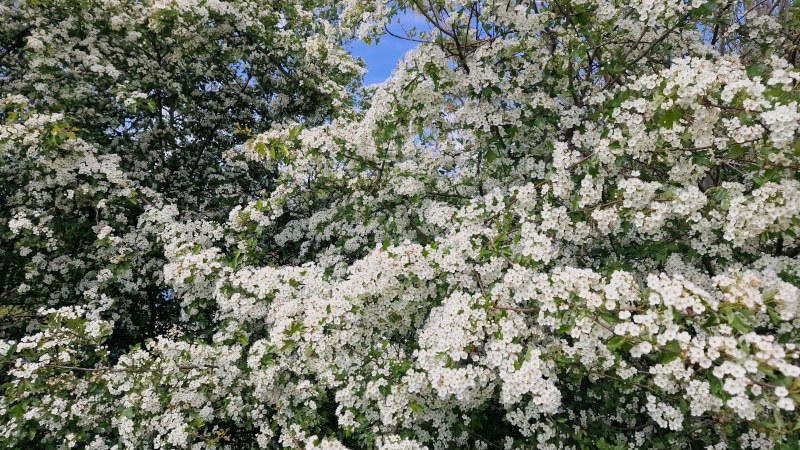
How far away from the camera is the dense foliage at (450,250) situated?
2.89 metres

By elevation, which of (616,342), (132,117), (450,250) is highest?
(132,117)

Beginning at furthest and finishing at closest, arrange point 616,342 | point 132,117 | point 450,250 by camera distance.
Answer: point 132,117
point 450,250
point 616,342

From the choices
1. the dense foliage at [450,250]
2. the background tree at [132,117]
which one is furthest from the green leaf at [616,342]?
the background tree at [132,117]

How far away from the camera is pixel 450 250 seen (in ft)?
12.0

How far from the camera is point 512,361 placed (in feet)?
9.66

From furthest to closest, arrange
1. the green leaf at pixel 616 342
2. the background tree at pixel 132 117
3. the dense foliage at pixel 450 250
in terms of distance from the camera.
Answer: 1. the background tree at pixel 132 117
2. the dense foliage at pixel 450 250
3. the green leaf at pixel 616 342

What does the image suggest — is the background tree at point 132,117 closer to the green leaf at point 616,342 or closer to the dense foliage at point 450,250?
the dense foliage at point 450,250

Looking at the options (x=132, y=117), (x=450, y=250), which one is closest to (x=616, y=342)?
(x=450, y=250)

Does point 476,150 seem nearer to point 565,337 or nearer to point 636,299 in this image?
point 565,337

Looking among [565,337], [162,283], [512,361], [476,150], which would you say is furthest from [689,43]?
Answer: [162,283]

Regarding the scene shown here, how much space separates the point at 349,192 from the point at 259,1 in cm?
476

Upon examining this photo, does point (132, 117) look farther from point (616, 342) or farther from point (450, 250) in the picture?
point (616, 342)

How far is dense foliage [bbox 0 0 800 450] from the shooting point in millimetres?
2895

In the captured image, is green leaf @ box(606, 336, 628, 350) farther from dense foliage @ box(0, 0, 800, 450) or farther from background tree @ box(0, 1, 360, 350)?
background tree @ box(0, 1, 360, 350)
